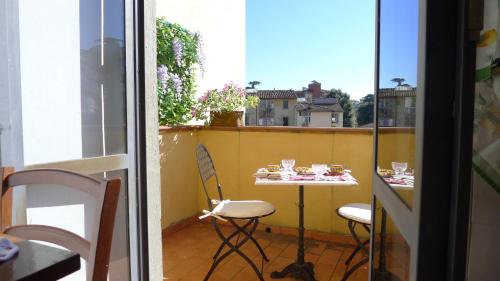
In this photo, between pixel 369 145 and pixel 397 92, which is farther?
pixel 369 145

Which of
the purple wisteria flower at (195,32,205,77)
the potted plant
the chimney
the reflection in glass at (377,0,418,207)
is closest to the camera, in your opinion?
the reflection in glass at (377,0,418,207)

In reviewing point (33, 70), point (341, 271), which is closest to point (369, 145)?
point (341, 271)

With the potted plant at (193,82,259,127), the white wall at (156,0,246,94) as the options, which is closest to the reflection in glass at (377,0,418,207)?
the potted plant at (193,82,259,127)

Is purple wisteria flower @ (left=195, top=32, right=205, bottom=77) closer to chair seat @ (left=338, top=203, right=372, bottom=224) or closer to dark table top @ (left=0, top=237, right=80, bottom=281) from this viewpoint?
chair seat @ (left=338, top=203, right=372, bottom=224)

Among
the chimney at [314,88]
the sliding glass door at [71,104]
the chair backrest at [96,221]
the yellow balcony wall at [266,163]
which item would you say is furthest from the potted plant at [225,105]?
the chair backrest at [96,221]

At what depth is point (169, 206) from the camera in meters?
3.29

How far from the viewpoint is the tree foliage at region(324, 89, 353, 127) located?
135 inches

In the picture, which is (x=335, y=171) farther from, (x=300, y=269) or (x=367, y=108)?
(x=300, y=269)

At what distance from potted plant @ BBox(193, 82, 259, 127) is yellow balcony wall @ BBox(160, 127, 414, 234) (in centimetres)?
15

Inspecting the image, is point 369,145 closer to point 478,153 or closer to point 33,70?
point 478,153

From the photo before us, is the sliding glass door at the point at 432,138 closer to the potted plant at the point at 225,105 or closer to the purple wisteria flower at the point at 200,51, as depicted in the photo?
the potted plant at the point at 225,105

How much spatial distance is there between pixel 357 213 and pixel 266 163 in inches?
51.4

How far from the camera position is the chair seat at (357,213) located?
2217 mm

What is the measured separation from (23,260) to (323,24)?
27.0 ft
